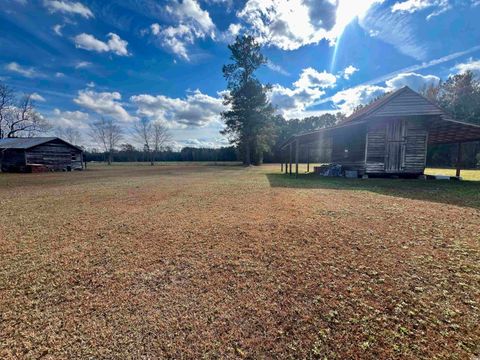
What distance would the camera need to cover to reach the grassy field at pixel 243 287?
6.46 feet

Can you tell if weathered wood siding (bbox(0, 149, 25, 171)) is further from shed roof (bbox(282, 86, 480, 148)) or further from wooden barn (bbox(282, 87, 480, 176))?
shed roof (bbox(282, 86, 480, 148))

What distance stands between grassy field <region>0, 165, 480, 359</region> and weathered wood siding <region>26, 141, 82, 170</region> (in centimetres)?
2702

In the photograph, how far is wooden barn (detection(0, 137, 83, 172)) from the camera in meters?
24.7

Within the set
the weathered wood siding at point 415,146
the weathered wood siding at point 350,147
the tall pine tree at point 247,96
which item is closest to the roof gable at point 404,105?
the weathered wood siding at point 415,146

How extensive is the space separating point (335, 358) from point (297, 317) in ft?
1.64

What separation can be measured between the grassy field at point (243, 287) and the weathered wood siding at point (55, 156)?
27.0 metres

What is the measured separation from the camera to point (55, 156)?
27.1 m

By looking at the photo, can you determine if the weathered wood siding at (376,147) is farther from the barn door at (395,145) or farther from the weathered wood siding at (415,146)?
the weathered wood siding at (415,146)

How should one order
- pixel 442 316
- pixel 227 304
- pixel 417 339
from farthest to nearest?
1. pixel 227 304
2. pixel 442 316
3. pixel 417 339

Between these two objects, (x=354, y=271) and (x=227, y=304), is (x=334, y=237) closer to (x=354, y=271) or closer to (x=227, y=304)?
(x=354, y=271)

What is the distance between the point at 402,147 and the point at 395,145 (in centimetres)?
41

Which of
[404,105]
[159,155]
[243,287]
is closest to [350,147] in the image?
[404,105]

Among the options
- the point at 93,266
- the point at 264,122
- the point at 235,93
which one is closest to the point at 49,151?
the point at 235,93

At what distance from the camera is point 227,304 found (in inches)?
98.5
